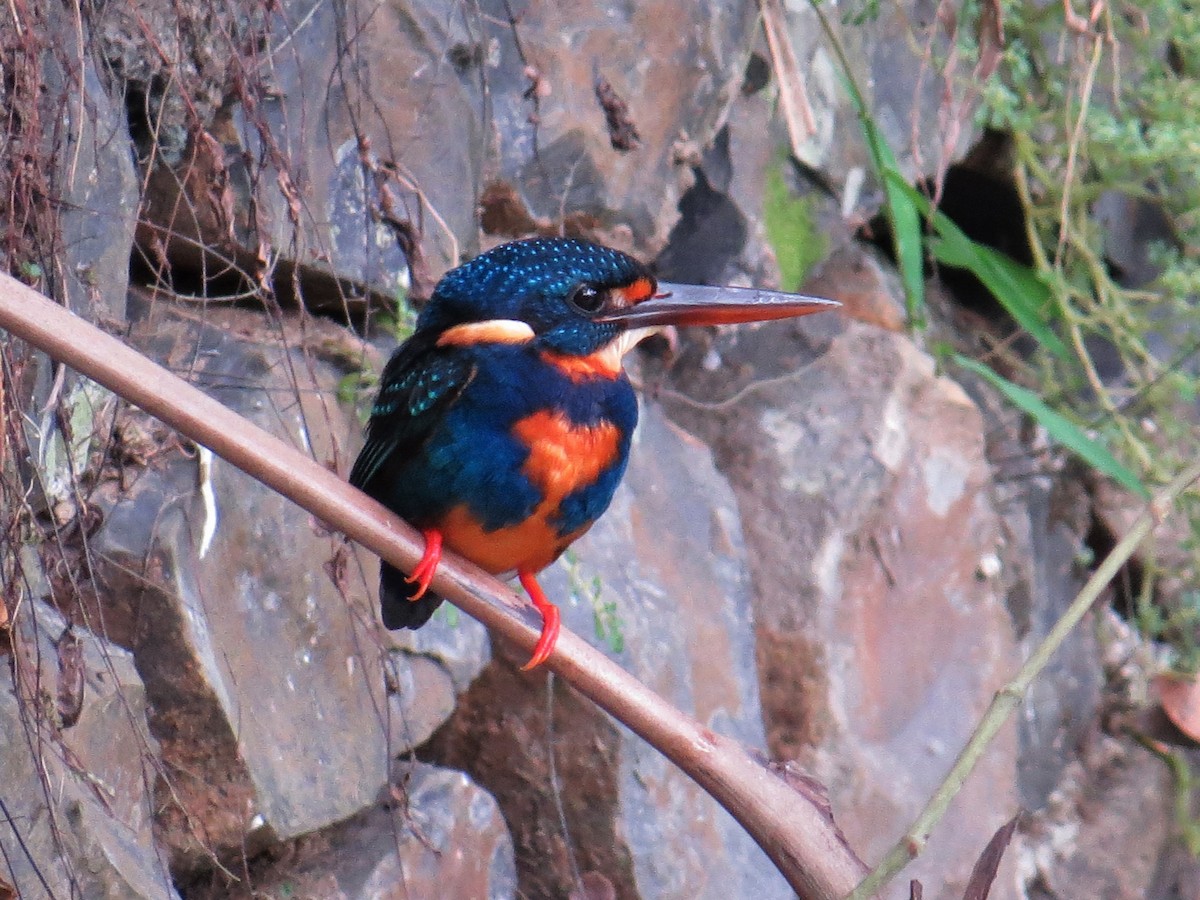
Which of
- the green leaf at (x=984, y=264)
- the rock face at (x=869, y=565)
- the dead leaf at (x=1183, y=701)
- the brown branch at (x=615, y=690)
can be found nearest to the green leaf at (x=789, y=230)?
the rock face at (x=869, y=565)

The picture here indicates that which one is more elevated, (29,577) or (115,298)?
(115,298)

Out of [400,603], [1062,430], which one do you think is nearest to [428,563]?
[400,603]

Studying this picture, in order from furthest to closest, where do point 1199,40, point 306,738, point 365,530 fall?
point 1199,40
point 306,738
point 365,530

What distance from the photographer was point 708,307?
1.92 meters

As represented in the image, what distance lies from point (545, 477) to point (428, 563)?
23 centimetres

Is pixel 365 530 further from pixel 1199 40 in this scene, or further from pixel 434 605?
pixel 1199 40

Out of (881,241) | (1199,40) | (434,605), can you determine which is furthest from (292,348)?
(1199,40)

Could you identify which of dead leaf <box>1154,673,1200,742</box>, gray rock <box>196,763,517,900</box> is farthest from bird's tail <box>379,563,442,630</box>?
dead leaf <box>1154,673,1200,742</box>

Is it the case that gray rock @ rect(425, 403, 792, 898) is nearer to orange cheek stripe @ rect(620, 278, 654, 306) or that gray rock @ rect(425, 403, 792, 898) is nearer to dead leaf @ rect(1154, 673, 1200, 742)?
orange cheek stripe @ rect(620, 278, 654, 306)

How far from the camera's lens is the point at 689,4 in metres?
2.91

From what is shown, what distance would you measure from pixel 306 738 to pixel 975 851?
1534 mm

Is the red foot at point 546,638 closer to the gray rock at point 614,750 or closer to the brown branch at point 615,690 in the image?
the brown branch at point 615,690

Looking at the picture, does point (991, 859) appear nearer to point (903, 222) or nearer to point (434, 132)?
point (434, 132)

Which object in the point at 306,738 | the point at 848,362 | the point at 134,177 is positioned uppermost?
the point at 134,177
